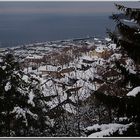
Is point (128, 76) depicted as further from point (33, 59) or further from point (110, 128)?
point (33, 59)

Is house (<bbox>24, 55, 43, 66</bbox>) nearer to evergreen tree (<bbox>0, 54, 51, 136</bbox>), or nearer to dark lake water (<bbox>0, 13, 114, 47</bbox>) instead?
dark lake water (<bbox>0, 13, 114, 47</bbox>)

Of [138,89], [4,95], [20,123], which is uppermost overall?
[138,89]

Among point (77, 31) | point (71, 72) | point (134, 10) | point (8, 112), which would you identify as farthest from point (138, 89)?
point (71, 72)

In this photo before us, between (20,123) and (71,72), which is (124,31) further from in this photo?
(71,72)

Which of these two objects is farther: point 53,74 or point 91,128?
point 53,74

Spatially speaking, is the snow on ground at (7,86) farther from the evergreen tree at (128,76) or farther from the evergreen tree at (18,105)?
the evergreen tree at (128,76)

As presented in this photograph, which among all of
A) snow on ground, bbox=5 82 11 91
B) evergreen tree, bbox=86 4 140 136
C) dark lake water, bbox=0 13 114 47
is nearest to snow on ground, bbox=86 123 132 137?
evergreen tree, bbox=86 4 140 136

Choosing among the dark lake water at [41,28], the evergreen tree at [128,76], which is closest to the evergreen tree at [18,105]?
the dark lake water at [41,28]

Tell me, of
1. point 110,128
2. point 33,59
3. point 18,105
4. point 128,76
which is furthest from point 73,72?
point 110,128
